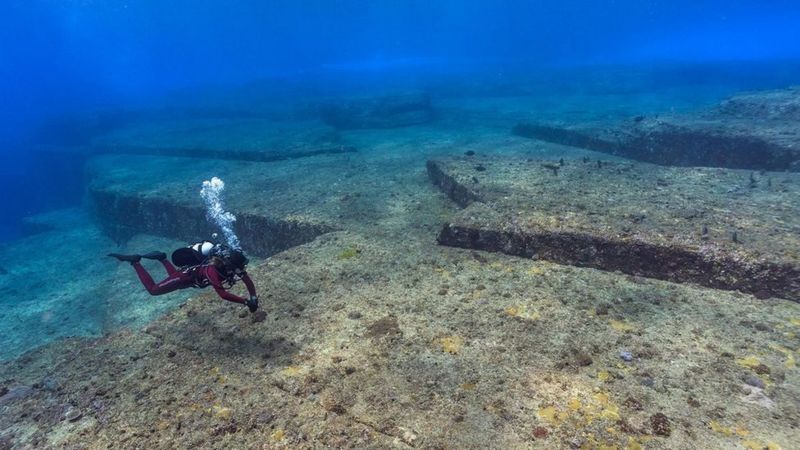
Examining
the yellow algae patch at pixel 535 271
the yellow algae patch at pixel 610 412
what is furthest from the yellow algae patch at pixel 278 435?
the yellow algae patch at pixel 535 271

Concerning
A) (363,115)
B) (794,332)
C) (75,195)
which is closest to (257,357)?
(794,332)

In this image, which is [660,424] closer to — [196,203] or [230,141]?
[196,203]

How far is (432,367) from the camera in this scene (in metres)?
3.20

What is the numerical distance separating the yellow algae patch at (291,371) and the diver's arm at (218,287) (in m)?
0.73

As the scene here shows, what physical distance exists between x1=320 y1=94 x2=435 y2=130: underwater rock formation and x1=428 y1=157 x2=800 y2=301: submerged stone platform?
36.3 feet

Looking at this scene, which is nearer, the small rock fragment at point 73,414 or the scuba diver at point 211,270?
the small rock fragment at point 73,414

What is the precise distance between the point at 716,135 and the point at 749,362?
740cm

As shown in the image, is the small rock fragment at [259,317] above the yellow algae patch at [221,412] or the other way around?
above

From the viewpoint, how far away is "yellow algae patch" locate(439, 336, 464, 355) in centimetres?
336

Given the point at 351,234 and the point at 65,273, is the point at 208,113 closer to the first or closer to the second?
the point at 65,273

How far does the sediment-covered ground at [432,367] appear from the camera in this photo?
2660 mm

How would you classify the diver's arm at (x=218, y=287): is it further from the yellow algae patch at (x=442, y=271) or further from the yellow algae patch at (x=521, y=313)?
the yellow algae patch at (x=521, y=313)

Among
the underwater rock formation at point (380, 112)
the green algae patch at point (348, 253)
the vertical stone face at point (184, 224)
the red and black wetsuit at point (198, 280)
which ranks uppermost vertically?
the underwater rock formation at point (380, 112)

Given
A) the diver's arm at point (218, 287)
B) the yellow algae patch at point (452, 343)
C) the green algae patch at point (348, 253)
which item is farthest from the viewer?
the green algae patch at point (348, 253)
